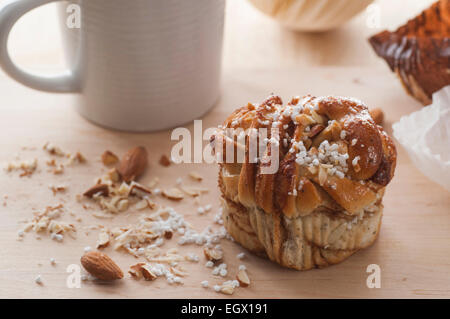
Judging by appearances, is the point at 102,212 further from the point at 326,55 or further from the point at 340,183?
the point at 326,55

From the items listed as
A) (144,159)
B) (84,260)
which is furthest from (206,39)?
(84,260)

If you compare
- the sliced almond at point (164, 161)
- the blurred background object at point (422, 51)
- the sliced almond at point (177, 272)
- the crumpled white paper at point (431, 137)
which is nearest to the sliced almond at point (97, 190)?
the sliced almond at point (164, 161)

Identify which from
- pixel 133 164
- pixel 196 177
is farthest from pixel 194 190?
pixel 133 164

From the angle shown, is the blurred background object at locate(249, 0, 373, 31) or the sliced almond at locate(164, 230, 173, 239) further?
the blurred background object at locate(249, 0, 373, 31)

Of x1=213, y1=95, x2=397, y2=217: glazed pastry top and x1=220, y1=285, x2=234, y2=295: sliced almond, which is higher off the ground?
x1=213, y1=95, x2=397, y2=217: glazed pastry top

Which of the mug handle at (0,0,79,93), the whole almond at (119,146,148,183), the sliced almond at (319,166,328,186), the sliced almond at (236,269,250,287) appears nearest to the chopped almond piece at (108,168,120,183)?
the whole almond at (119,146,148,183)

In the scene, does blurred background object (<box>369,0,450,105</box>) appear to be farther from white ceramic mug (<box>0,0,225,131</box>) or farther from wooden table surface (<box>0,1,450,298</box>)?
white ceramic mug (<box>0,0,225,131</box>)

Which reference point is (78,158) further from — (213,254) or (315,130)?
(315,130)
